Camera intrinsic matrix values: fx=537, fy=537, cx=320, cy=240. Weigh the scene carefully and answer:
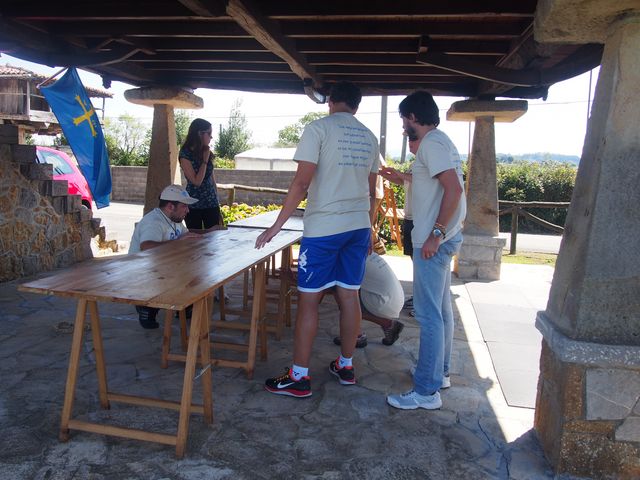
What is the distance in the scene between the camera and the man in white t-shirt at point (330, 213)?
3.00 m

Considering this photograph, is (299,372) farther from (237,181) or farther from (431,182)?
(237,181)

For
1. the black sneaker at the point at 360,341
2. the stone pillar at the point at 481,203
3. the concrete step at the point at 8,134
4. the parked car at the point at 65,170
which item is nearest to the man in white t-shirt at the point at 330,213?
the black sneaker at the point at 360,341

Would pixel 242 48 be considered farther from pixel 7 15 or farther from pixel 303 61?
pixel 7 15

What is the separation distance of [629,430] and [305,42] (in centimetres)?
410

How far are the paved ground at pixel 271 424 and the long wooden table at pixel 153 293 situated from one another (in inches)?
4.0

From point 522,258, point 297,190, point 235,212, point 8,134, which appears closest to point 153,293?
point 297,190

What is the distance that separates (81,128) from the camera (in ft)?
17.7

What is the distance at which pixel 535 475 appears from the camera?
2.47 meters

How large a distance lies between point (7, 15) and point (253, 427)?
391 cm

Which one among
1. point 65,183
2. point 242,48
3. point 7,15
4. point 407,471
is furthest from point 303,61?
point 407,471

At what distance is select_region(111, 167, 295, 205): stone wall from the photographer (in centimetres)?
1584

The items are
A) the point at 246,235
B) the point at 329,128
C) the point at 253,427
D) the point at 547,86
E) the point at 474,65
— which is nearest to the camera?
the point at 253,427

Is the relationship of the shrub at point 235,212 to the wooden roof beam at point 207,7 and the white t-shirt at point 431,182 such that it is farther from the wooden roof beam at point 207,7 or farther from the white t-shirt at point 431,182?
the white t-shirt at point 431,182

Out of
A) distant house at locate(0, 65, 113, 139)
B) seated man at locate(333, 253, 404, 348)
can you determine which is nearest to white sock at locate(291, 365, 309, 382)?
seated man at locate(333, 253, 404, 348)
